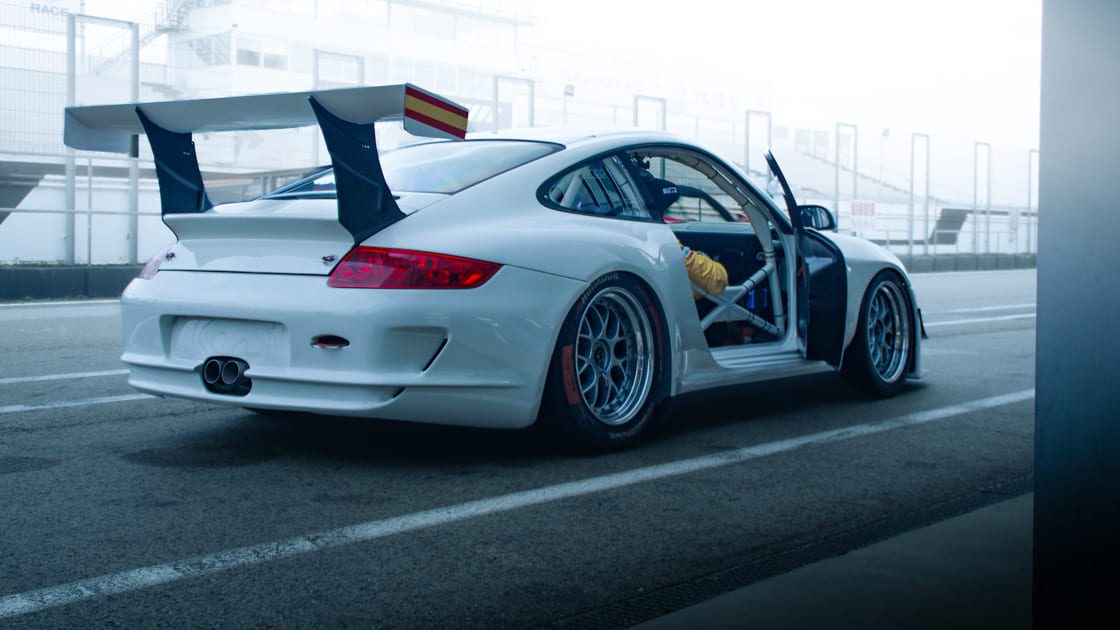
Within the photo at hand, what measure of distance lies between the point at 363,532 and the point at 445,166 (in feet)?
5.90

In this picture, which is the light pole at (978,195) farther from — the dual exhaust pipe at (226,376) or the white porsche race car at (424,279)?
the dual exhaust pipe at (226,376)

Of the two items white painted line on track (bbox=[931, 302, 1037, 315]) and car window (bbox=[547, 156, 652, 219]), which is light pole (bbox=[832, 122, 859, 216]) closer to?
white painted line on track (bbox=[931, 302, 1037, 315])

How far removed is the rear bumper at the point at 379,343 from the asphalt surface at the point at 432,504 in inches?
10.5

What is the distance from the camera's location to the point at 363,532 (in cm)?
333

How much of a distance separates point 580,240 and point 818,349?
1.78 meters

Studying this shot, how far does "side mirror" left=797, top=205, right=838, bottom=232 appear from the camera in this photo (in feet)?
18.9

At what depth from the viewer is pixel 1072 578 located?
74.3 inches

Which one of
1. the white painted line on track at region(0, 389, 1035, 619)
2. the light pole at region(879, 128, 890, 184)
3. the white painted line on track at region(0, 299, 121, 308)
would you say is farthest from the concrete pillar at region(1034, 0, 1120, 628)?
the light pole at region(879, 128, 890, 184)

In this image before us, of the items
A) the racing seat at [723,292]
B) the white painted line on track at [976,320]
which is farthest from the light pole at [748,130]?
the racing seat at [723,292]

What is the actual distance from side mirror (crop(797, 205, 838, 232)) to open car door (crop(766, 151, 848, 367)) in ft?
0.05

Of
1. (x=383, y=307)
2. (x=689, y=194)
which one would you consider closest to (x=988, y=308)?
(x=689, y=194)

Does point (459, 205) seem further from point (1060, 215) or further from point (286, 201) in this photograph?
point (1060, 215)

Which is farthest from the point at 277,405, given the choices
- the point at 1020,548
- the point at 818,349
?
the point at 818,349

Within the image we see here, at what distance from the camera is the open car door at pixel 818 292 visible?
5.62 m
